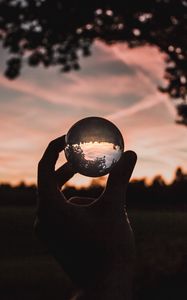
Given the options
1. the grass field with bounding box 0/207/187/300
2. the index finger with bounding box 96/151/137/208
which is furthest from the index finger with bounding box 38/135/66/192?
the grass field with bounding box 0/207/187/300

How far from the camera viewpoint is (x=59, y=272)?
14.3 metres

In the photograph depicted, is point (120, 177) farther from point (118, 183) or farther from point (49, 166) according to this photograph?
point (49, 166)

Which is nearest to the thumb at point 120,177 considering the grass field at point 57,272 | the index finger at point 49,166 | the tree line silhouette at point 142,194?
the index finger at point 49,166

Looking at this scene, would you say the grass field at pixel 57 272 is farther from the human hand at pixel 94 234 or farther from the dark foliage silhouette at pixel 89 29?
the human hand at pixel 94 234

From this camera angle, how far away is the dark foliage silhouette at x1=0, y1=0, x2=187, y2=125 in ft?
44.4

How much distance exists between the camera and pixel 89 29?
15195 millimetres

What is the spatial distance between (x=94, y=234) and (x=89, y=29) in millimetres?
13448

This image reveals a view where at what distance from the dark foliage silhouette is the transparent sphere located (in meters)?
10.8

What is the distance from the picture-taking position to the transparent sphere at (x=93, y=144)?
293cm

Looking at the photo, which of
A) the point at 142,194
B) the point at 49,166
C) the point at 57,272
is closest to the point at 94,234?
the point at 49,166

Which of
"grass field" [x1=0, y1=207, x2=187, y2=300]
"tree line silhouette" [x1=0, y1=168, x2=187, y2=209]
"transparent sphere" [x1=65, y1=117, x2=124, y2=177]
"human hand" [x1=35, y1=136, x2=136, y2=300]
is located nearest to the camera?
"human hand" [x1=35, y1=136, x2=136, y2=300]

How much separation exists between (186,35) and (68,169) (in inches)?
525

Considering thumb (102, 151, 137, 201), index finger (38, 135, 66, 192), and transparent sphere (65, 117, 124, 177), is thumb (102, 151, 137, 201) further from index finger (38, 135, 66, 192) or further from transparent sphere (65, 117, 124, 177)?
transparent sphere (65, 117, 124, 177)

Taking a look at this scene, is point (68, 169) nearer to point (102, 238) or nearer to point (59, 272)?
point (102, 238)
